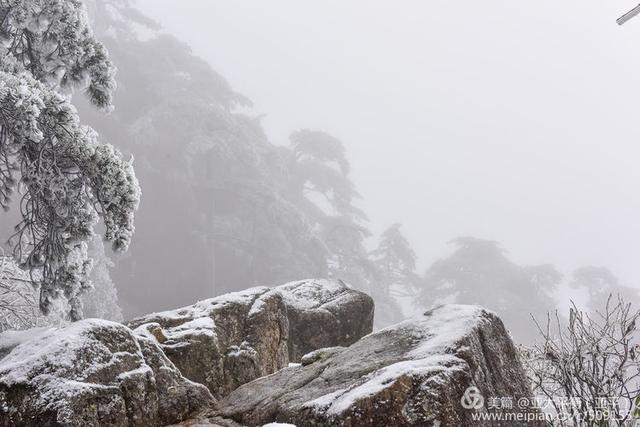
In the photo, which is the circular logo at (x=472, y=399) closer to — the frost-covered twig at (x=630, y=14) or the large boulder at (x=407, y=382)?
the large boulder at (x=407, y=382)

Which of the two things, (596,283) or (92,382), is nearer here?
(92,382)

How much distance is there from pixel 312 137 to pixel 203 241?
1042 centimetres

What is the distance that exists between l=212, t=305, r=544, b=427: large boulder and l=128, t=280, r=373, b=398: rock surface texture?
0.96 m

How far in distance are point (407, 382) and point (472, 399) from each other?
0.60 meters

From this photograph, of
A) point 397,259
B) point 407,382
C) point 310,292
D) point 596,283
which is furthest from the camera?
point 596,283

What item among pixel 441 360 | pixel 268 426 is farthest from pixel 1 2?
pixel 441 360

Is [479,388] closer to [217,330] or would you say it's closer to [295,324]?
[217,330]

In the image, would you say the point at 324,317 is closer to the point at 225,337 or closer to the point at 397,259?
the point at 225,337

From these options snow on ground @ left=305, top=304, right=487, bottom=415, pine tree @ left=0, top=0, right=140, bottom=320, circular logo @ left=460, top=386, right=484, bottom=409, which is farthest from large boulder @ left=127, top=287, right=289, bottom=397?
circular logo @ left=460, top=386, right=484, bottom=409

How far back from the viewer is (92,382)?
184 inches

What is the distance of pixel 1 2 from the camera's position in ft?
26.5

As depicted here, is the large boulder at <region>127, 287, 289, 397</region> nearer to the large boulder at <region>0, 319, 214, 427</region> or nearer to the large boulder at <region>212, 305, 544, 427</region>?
the large boulder at <region>212, 305, 544, 427</region>

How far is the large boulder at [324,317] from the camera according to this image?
952 cm

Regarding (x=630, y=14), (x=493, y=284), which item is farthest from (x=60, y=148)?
(x=493, y=284)
